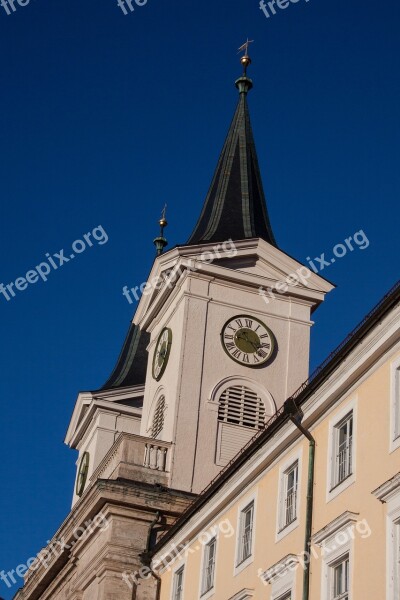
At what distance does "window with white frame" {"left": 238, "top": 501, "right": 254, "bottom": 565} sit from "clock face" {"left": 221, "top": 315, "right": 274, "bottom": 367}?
1216cm

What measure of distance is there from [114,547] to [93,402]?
665 inches

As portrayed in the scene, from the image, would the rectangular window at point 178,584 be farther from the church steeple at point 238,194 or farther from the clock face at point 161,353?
the church steeple at point 238,194

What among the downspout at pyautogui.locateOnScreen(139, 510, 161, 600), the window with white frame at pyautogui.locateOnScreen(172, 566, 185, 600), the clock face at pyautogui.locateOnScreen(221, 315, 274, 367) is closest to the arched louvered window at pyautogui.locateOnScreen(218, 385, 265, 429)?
the clock face at pyautogui.locateOnScreen(221, 315, 274, 367)

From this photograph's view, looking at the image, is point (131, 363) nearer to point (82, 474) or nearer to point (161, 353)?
point (82, 474)

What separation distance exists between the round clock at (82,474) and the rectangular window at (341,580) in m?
28.1

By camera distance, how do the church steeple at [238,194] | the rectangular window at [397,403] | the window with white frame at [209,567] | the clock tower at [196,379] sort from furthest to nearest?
the church steeple at [238,194] < the clock tower at [196,379] < the window with white frame at [209,567] < the rectangular window at [397,403]

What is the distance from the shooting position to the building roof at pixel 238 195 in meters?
42.4

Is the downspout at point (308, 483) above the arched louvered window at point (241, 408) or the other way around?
the other way around

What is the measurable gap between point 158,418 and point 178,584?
993 centimetres

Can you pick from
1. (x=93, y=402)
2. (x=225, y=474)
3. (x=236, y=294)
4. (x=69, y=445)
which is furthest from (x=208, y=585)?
(x=69, y=445)

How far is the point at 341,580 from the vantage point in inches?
854

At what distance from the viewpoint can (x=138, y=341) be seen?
178ft

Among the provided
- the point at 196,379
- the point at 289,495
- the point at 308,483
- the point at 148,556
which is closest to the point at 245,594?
the point at 289,495

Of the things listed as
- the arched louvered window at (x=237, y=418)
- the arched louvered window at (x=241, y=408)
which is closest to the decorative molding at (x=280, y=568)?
the arched louvered window at (x=237, y=418)
